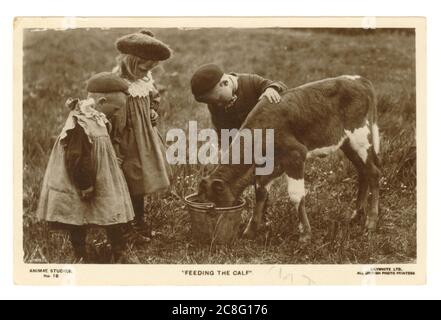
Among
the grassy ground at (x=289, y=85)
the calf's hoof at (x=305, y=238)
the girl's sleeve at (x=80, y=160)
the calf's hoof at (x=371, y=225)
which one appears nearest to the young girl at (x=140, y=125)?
the grassy ground at (x=289, y=85)

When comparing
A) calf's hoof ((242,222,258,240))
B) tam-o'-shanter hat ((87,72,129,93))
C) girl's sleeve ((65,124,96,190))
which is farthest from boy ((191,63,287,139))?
girl's sleeve ((65,124,96,190))

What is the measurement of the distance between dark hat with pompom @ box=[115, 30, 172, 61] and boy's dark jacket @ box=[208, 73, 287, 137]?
56 cm

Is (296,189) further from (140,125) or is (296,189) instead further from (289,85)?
(140,125)

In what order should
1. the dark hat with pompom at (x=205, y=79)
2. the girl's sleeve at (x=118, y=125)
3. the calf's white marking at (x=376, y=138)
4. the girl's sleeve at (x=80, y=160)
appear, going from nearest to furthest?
the girl's sleeve at (x=80, y=160) < the girl's sleeve at (x=118, y=125) < the dark hat with pompom at (x=205, y=79) < the calf's white marking at (x=376, y=138)

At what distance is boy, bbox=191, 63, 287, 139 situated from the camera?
4.45 metres

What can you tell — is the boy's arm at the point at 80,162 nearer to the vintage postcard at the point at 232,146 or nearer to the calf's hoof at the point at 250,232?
the vintage postcard at the point at 232,146

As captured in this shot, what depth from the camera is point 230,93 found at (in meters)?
4.45

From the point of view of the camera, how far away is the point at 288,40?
464 cm

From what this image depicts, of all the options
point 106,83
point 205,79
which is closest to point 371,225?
point 205,79

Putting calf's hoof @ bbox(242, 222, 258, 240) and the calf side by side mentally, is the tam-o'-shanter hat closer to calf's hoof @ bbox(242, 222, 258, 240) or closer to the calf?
the calf

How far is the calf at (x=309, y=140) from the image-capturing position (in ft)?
14.5

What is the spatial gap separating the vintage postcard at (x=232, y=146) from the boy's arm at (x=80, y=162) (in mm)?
200
